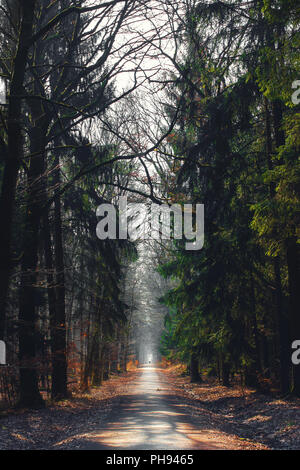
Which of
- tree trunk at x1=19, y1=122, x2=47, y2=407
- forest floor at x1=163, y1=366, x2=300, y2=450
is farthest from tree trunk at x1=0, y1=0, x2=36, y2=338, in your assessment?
forest floor at x1=163, y1=366, x2=300, y2=450

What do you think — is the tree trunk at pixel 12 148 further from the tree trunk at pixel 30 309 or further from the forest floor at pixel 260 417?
the forest floor at pixel 260 417

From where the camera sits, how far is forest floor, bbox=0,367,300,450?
853cm

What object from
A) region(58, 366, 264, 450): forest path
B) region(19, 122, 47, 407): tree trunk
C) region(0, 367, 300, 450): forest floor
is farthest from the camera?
region(19, 122, 47, 407): tree trunk

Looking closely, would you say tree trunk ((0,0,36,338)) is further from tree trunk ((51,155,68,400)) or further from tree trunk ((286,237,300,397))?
tree trunk ((286,237,300,397))

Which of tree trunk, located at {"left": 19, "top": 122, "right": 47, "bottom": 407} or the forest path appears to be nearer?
the forest path

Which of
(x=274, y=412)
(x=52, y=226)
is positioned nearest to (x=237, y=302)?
(x=274, y=412)

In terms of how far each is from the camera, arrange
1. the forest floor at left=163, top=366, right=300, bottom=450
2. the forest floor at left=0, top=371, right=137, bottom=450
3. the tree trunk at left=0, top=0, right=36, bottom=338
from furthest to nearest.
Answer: the forest floor at left=163, top=366, right=300, bottom=450 → the forest floor at left=0, top=371, right=137, bottom=450 → the tree trunk at left=0, top=0, right=36, bottom=338

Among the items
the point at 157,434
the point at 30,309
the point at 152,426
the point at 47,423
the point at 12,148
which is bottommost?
the point at 47,423

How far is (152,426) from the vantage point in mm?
10297

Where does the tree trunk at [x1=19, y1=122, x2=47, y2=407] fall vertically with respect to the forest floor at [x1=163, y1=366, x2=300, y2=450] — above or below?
above

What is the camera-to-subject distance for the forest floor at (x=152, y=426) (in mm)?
8531

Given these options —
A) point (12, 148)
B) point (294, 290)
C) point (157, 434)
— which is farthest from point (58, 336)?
point (12, 148)

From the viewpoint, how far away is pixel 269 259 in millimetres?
16031

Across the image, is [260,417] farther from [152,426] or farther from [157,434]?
[157,434]
